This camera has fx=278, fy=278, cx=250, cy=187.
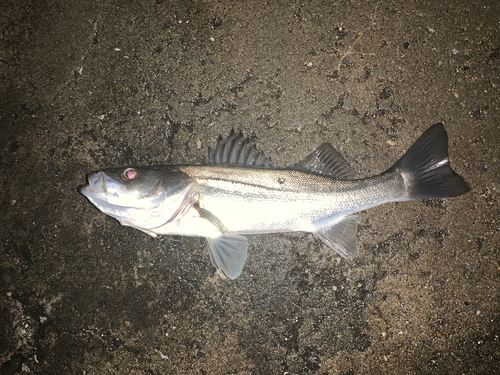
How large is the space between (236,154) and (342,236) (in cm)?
131

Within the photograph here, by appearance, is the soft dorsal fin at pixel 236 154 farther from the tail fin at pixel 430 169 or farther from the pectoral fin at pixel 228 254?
the tail fin at pixel 430 169

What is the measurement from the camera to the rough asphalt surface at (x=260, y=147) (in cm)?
274

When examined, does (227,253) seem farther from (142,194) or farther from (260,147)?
(260,147)

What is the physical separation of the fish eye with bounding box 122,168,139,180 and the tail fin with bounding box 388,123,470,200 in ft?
7.80

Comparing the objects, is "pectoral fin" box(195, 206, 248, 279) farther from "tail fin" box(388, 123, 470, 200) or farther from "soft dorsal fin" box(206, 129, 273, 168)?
"tail fin" box(388, 123, 470, 200)

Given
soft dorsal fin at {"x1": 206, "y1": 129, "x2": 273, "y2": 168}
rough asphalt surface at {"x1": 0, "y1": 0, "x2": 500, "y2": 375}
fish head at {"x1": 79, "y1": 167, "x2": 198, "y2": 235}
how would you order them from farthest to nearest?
rough asphalt surface at {"x1": 0, "y1": 0, "x2": 500, "y2": 375}
soft dorsal fin at {"x1": 206, "y1": 129, "x2": 273, "y2": 168}
fish head at {"x1": 79, "y1": 167, "x2": 198, "y2": 235}

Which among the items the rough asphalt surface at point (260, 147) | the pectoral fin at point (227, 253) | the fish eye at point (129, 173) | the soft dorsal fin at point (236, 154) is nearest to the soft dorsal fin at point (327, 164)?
the rough asphalt surface at point (260, 147)

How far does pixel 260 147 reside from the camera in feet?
9.46

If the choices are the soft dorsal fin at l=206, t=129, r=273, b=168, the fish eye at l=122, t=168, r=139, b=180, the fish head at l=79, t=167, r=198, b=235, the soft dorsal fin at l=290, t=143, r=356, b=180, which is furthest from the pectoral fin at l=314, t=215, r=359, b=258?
the fish eye at l=122, t=168, r=139, b=180

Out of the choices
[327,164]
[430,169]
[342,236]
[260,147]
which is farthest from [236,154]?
[430,169]

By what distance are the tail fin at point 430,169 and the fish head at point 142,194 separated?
2016 millimetres

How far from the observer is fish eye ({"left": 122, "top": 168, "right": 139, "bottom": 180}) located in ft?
7.84

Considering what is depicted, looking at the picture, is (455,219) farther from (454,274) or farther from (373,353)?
(373,353)

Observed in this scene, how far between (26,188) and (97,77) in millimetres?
1316
